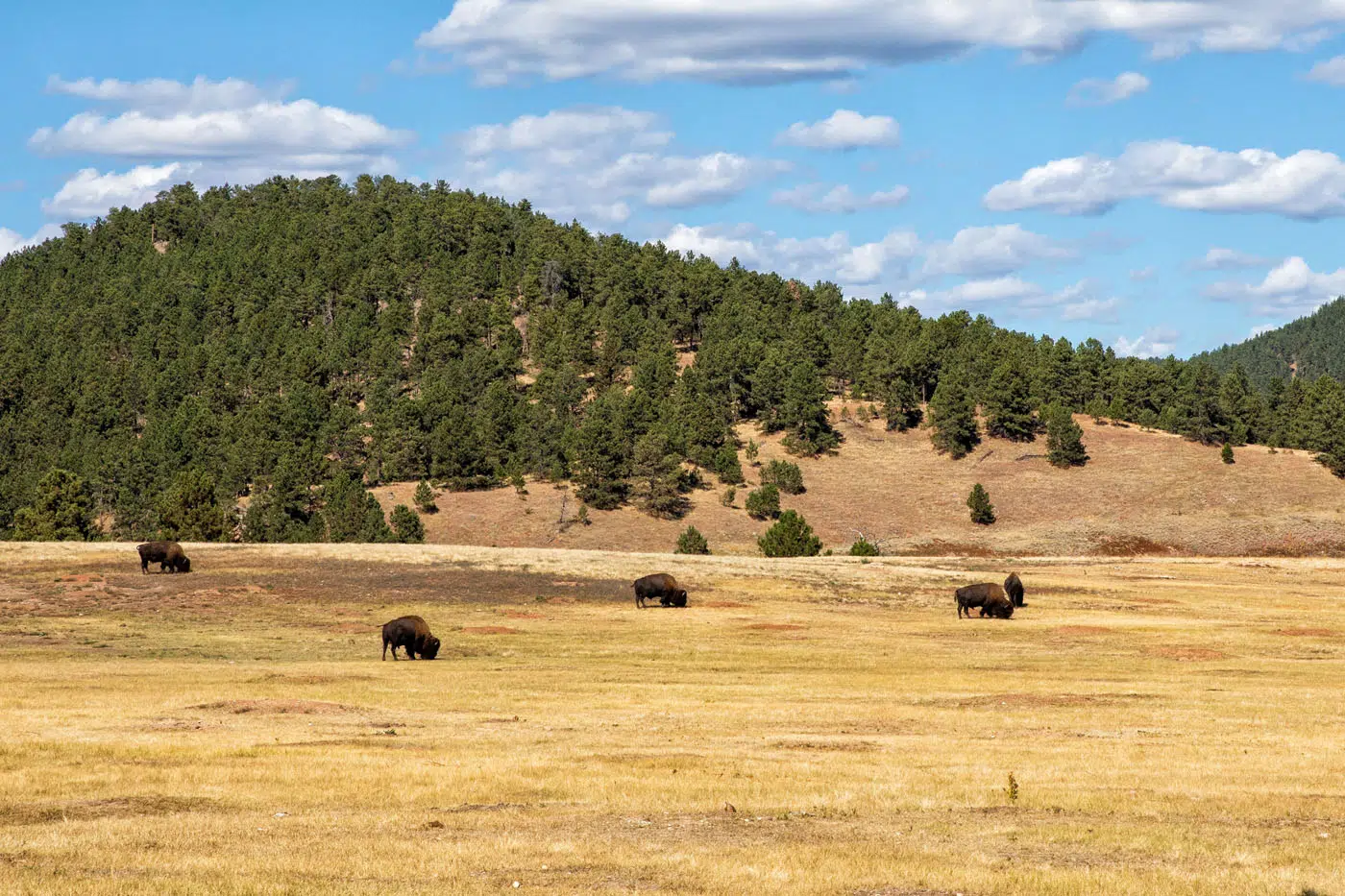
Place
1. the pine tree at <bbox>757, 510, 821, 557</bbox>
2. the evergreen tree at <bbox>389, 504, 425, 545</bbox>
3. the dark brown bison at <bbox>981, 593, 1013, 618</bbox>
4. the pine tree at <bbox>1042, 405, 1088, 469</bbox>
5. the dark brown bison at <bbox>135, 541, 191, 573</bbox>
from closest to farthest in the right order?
the dark brown bison at <bbox>981, 593, 1013, 618</bbox>, the dark brown bison at <bbox>135, 541, 191, 573</bbox>, the pine tree at <bbox>757, 510, 821, 557</bbox>, the evergreen tree at <bbox>389, 504, 425, 545</bbox>, the pine tree at <bbox>1042, 405, 1088, 469</bbox>

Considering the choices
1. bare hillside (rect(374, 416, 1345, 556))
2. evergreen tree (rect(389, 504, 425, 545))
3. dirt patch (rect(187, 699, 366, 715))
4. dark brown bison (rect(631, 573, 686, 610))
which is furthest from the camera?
bare hillside (rect(374, 416, 1345, 556))

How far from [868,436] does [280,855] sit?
17892 centimetres

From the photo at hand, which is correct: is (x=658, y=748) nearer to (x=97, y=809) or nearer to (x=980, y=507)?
(x=97, y=809)

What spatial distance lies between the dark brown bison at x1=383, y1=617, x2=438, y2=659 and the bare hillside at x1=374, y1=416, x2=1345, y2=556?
93.6 metres

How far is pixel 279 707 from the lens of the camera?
3766 cm

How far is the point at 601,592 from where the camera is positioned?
80.6 m

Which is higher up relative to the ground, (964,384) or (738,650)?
(964,384)

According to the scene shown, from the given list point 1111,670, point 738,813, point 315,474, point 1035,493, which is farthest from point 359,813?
point 1035,493

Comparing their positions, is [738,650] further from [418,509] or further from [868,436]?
[868,436]

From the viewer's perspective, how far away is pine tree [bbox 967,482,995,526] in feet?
531

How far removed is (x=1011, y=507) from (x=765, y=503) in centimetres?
3173

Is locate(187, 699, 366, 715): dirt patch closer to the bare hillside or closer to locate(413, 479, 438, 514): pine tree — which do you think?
the bare hillside

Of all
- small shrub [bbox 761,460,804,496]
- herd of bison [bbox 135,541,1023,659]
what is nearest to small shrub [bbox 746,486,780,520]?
small shrub [bbox 761,460,804,496]

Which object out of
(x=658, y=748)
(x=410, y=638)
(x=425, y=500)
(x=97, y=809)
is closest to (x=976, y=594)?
(x=410, y=638)
